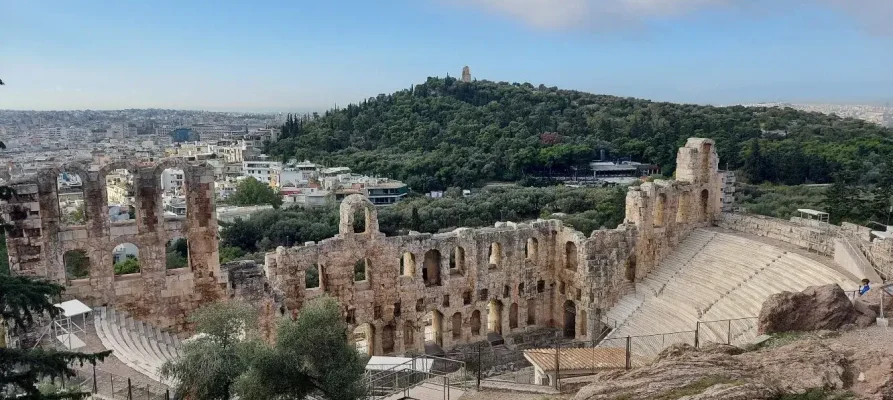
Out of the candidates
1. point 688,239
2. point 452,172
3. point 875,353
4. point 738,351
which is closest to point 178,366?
point 738,351

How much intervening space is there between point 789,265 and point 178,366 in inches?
904

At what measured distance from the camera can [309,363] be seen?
15.5m

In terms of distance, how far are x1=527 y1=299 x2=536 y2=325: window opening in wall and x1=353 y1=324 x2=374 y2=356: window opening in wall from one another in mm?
8041

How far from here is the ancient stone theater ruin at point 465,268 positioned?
2111 cm

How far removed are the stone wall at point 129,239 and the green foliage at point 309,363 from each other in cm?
850

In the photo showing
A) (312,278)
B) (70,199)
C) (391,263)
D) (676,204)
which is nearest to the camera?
(391,263)

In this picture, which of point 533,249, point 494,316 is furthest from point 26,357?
point 533,249

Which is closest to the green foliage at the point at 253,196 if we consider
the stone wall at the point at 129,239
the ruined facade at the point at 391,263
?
the ruined facade at the point at 391,263

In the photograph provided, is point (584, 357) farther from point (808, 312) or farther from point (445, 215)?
point (445, 215)

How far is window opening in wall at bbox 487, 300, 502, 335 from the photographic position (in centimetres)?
3027

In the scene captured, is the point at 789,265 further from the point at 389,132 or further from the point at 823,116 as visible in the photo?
the point at 823,116

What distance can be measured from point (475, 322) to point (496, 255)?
331cm

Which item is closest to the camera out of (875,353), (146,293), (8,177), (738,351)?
(875,353)

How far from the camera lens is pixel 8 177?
20.2 metres
